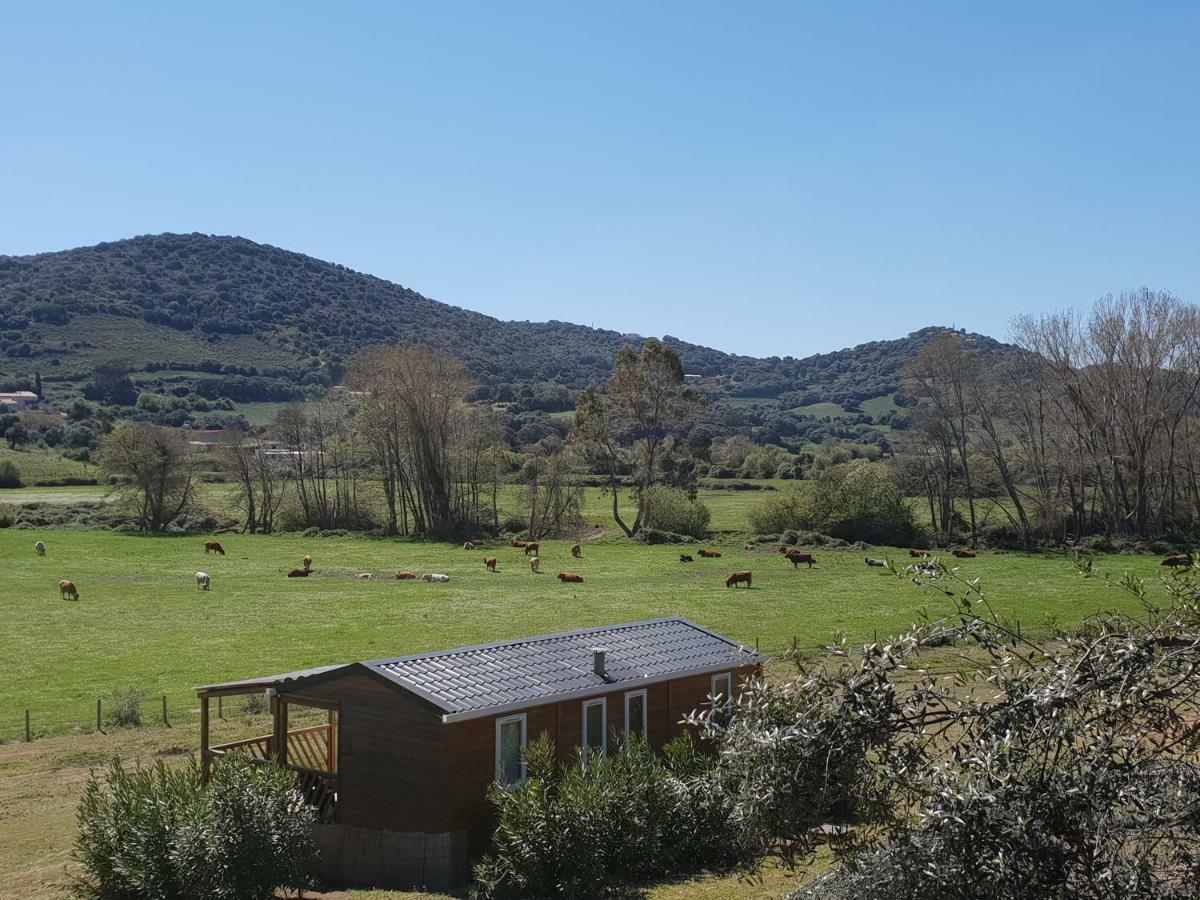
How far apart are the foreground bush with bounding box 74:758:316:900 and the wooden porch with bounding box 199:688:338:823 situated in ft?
5.34

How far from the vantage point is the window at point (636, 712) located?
18906 mm

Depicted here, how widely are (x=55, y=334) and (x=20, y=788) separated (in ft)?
602

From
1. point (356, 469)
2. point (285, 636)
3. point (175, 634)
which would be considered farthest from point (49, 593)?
point (356, 469)

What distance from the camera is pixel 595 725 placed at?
60.2 ft

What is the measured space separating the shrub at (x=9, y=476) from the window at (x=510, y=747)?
89.3 metres

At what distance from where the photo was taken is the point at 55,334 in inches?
7254

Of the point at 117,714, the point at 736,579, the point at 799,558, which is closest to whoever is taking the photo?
the point at 117,714

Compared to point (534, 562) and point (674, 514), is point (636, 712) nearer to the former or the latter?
point (534, 562)

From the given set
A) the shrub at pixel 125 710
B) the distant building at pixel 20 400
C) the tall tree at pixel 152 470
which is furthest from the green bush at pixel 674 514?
the distant building at pixel 20 400

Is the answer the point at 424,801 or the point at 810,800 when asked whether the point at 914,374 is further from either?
the point at 810,800

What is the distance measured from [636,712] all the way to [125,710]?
43.5 ft

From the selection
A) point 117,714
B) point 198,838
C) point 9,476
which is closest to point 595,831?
point 198,838

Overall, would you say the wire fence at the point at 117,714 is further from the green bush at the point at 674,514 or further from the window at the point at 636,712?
the green bush at the point at 674,514

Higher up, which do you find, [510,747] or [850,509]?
[850,509]
